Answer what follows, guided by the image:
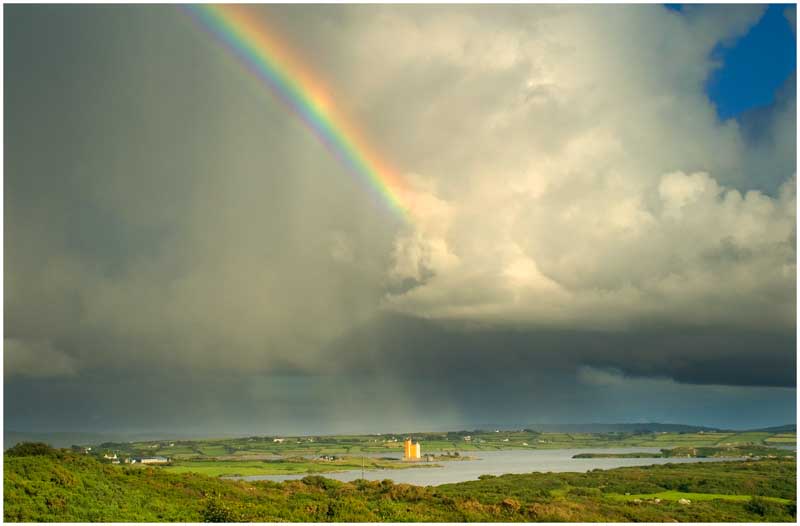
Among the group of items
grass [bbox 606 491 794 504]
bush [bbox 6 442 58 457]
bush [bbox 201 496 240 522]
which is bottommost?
grass [bbox 606 491 794 504]

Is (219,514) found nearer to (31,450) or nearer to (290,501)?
(290,501)

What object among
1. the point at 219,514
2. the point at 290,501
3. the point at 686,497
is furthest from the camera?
the point at 686,497

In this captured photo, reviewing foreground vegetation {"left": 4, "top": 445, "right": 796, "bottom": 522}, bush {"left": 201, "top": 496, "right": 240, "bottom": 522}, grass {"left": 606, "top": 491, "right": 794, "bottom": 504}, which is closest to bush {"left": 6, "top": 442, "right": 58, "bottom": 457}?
foreground vegetation {"left": 4, "top": 445, "right": 796, "bottom": 522}

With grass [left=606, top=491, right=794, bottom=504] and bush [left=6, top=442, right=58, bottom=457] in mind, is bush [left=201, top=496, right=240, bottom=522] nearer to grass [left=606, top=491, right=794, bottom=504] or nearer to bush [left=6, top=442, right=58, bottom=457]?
bush [left=6, top=442, right=58, bottom=457]

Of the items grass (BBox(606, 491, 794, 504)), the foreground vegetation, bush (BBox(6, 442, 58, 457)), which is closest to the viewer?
the foreground vegetation

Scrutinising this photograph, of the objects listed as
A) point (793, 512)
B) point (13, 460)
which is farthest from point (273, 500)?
point (793, 512)

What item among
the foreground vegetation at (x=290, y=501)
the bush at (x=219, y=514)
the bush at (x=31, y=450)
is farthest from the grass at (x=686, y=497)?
the bush at (x=31, y=450)

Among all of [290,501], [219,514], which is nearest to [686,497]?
[290,501]

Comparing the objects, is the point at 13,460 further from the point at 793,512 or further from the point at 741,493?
the point at 741,493
